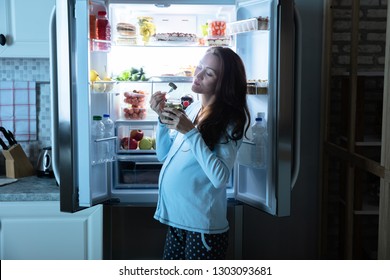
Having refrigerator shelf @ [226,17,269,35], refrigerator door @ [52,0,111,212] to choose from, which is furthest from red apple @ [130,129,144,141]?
refrigerator shelf @ [226,17,269,35]

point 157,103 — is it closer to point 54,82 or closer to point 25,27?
point 54,82

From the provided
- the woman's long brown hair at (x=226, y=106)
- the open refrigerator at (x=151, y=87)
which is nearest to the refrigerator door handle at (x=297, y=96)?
the open refrigerator at (x=151, y=87)

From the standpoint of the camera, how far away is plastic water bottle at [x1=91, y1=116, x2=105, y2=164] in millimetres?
2246

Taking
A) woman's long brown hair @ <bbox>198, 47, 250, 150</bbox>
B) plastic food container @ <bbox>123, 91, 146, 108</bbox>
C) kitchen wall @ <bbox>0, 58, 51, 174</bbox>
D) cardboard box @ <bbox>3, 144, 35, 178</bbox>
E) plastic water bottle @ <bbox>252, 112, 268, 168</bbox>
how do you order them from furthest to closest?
kitchen wall @ <bbox>0, 58, 51, 174</bbox>, cardboard box @ <bbox>3, 144, 35, 178</bbox>, plastic food container @ <bbox>123, 91, 146, 108</bbox>, plastic water bottle @ <bbox>252, 112, 268, 168</bbox>, woman's long brown hair @ <bbox>198, 47, 250, 150</bbox>

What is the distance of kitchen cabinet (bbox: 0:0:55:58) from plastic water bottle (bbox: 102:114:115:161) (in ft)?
1.68

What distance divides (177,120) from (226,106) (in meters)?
0.19

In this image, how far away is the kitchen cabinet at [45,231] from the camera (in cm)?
240

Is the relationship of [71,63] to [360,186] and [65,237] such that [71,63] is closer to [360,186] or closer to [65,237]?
[65,237]

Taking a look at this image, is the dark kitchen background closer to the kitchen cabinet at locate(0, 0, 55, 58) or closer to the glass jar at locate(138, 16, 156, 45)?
the kitchen cabinet at locate(0, 0, 55, 58)

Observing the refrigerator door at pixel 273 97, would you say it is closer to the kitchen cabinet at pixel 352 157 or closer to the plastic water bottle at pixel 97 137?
the kitchen cabinet at pixel 352 157

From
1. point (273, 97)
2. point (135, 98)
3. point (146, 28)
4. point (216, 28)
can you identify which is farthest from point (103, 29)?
point (273, 97)

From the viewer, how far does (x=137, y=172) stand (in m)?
2.50

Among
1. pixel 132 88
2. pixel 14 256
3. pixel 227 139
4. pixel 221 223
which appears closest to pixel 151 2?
pixel 132 88

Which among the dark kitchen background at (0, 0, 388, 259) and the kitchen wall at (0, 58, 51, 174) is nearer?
the dark kitchen background at (0, 0, 388, 259)
